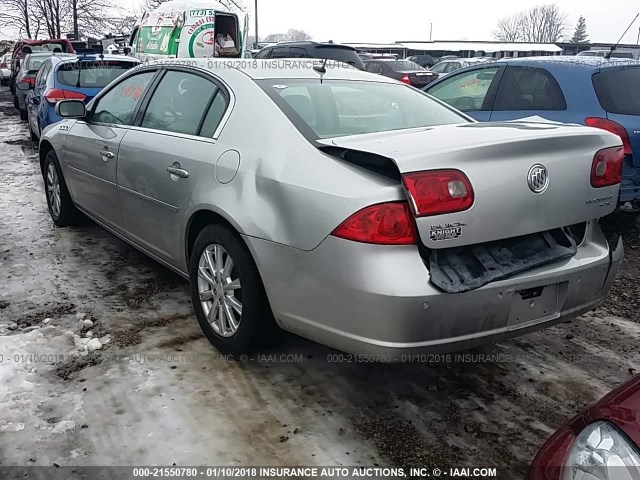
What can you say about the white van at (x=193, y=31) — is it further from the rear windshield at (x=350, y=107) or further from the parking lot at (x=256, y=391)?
the rear windshield at (x=350, y=107)

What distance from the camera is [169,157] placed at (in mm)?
3555

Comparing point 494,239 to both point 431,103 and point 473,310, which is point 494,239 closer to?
point 473,310

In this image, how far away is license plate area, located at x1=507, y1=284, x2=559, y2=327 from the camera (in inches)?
102

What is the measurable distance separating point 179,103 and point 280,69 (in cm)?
69

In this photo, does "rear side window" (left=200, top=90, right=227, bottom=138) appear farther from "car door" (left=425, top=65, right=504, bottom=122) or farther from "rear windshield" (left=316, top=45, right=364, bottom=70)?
"rear windshield" (left=316, top=45, right=364, bottom=70)

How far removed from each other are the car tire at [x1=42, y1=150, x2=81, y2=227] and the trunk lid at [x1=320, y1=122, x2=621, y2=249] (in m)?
3.44

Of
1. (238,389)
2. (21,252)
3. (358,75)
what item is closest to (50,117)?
(21,252)

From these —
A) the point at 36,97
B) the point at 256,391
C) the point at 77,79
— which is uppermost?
the point at 77,79

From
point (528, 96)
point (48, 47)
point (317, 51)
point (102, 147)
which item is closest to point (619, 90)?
point (528, 96)

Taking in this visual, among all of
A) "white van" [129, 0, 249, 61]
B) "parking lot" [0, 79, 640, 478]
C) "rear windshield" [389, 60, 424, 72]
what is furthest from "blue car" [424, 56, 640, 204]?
"rear windshield" [389, 60, 424, 72]

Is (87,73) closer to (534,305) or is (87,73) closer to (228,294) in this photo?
(228,294)

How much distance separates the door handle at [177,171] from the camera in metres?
3.38

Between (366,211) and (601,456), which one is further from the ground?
(366,211)

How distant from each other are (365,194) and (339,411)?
42.2 inches
